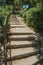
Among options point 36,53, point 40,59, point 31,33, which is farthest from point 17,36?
point 40,59

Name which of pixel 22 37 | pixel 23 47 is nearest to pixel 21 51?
pixel 23 47

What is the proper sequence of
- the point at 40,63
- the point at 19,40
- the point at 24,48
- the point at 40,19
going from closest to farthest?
1. the point at 40,63
2. the point at 24,48
3. the point at 19,40
4. the point at 40,19

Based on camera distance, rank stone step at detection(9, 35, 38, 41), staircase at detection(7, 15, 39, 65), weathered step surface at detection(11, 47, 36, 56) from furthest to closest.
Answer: stone step at detection(9, 35, 38, 41), weathered step surface at detection(11, 47, 36, 56), staircase at detection(7, 15, 39, 65)

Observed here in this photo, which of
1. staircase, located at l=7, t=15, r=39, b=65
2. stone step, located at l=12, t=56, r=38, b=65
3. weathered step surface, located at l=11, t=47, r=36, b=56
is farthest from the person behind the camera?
weathered step surface, located at l=11, t=47, r=36, b=56

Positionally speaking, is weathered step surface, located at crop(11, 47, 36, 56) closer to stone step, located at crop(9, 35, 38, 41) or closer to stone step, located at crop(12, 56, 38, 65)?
stone step, located at crop(12, 56, 38, 65)

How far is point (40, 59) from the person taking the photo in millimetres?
8195

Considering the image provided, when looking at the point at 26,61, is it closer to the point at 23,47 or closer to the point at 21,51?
the point at 21,51

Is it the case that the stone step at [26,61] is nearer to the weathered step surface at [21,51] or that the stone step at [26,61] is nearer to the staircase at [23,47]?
the staircase at [23,47]

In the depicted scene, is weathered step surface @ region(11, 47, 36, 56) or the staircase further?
weathered step surface @ region(11, 47, 36, 56)

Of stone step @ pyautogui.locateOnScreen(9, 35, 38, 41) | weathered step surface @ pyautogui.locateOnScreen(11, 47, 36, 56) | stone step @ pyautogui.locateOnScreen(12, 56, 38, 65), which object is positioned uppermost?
stone step @ pyautogui.locateOnScreen(9, 35, 38, 41)

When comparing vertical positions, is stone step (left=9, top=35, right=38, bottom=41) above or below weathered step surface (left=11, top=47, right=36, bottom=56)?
above

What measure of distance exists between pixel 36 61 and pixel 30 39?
2803 millimetres

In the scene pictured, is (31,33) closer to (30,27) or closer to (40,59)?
(30,27)

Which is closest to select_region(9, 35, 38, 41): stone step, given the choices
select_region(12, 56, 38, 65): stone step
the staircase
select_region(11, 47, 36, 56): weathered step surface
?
the staircase
